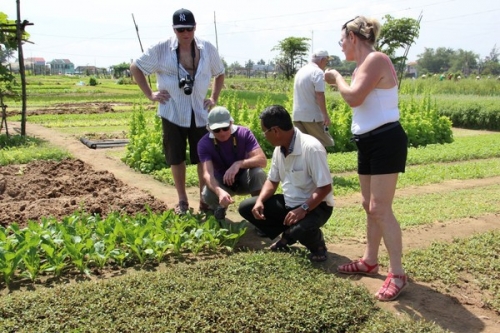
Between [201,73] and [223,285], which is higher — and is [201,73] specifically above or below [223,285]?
above

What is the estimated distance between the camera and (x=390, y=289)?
12.7 ft

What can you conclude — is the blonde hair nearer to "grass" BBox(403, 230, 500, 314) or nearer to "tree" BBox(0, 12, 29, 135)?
"grass" BBox(403, 230, 500, 314)

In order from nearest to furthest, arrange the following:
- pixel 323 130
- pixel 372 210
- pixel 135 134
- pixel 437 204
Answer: pixel 372 210
pixel 437 204
pixel 323 130
pixel 135 134

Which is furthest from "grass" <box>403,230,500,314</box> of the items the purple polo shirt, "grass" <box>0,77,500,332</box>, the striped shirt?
the striped shirt

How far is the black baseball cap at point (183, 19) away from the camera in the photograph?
543 cm

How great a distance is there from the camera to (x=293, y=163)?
15.0 feet

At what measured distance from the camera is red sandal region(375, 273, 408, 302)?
3854 mm

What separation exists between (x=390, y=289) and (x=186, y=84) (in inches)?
121

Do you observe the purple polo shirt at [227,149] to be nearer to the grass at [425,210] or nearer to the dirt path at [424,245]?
the dirt path at [424,245]

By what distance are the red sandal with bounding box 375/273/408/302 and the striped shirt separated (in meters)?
2.87

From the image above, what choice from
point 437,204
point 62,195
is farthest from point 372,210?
point 62,195

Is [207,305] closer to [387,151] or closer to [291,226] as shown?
[291,226]

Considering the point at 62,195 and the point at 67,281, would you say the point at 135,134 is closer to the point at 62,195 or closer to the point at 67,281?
the point at 62,195

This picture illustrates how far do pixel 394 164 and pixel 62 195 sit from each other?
4965mm
